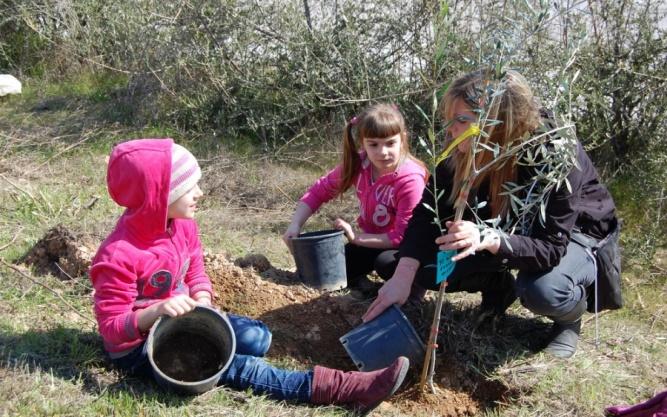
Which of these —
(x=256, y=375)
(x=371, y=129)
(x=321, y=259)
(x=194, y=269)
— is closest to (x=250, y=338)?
(x=256, y=375)

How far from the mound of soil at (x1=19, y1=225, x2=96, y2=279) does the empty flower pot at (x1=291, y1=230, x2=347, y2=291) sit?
3.24ft

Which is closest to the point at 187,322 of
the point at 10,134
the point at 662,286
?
the point at 662,286

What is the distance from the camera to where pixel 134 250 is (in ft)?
8.45

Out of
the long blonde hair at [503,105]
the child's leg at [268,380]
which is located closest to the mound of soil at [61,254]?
the child's leg at [268,380]

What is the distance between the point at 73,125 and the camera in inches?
253

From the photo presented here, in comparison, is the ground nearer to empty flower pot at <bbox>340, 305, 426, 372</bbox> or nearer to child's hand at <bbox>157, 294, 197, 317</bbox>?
empty flower pot at <bbox>340, 305, 426, 372</bbox>

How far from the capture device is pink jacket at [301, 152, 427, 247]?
11.5 feet

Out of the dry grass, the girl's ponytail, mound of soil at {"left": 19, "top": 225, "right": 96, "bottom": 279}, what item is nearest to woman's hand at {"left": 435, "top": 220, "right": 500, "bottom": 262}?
the dry grass

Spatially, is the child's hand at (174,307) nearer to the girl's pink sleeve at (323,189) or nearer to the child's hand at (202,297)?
the child's hand at (202,297)

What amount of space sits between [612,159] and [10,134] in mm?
4646

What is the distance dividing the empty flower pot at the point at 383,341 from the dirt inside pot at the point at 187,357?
49cm

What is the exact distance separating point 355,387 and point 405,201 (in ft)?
3.79

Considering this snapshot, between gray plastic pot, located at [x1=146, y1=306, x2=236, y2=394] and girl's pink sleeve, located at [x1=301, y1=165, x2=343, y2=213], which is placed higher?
girl's pink sleeve, located at [x1=301, y1=165, x2=343, y2=213]

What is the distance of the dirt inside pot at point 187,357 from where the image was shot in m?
2.68
